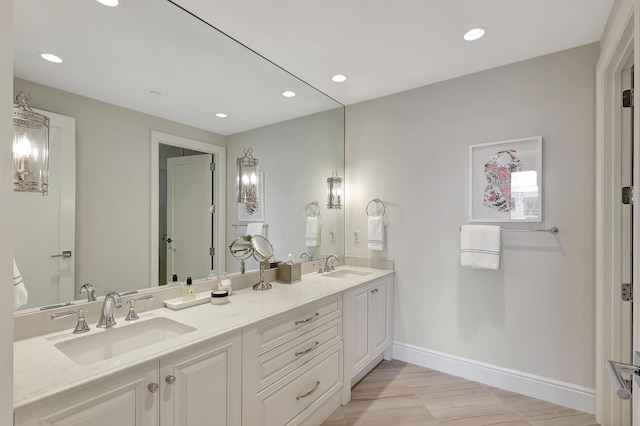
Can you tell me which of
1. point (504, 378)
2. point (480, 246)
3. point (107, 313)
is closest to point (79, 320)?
point (107, 313)

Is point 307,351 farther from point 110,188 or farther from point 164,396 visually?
point 110,188

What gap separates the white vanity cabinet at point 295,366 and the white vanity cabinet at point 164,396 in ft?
0.31

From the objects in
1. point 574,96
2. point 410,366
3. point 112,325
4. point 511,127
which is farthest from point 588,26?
point 112,325

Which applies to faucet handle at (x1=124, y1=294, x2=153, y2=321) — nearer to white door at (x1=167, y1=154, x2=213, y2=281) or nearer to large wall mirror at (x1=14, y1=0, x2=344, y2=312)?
large wall mirror at (x1=14, y1=0, x2=344, y2=312)

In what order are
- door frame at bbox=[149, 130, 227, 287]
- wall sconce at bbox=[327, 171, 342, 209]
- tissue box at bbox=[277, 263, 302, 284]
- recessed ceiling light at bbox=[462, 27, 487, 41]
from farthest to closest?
wall sconce at bbox=[327, 171, 342, 209] < tissue box at bbox=[277, 263, 302, 284] < recessed ceiling light at bbox=[462, 27, 487, 41] < door frame at bbox=[149, 130, 227, 287]

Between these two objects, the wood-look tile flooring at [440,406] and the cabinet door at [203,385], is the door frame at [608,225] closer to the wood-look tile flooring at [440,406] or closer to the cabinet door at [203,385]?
the wood-look tile flooring at [440,406]

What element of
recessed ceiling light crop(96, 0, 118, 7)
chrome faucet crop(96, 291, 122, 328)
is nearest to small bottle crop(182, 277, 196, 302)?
chrome faucet crop(96, 291, 122, 328)

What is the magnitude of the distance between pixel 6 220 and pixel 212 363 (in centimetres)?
94

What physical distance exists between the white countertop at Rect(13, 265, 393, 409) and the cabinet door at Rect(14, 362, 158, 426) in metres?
0.04

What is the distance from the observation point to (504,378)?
2350 millimetres

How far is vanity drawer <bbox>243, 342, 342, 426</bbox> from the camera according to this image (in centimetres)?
150

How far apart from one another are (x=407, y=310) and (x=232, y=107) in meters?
2.33

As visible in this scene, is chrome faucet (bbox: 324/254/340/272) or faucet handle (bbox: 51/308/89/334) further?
chrome faucet (bbox: 324/254/340/272)

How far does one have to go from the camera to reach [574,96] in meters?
2.10
